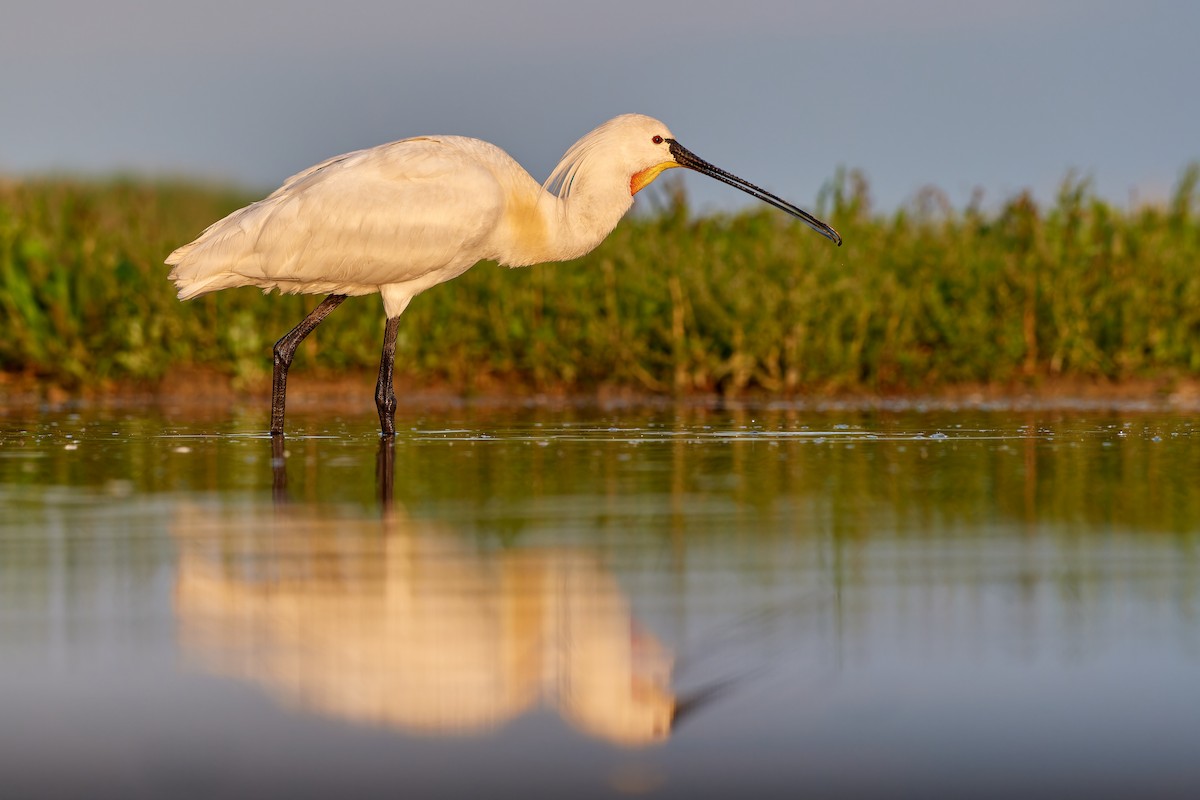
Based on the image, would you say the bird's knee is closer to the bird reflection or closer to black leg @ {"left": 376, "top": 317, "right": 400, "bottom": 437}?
black leg @ {"left": 376, "top": 317, "right": 400, "bottom": 437}

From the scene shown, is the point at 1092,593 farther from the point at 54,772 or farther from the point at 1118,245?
the point at 1118,245

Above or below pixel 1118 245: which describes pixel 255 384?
below

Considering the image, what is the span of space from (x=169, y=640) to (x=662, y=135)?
24.9 ft

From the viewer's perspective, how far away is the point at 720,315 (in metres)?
13.1

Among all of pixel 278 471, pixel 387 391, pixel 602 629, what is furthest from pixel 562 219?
pixel 602 629

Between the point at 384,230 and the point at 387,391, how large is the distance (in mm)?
903

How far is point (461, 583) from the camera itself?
468cm

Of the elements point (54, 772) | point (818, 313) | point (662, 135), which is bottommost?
point (54, 772)

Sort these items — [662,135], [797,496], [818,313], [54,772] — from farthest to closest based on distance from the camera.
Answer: [818,313] → [662,135] → [797,496] → [54,772]

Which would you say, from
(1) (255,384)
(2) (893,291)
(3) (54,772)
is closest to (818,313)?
(2) (893,291)

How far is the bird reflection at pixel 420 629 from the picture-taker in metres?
3.40

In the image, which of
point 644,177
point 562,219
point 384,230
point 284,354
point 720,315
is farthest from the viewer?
point 720,315

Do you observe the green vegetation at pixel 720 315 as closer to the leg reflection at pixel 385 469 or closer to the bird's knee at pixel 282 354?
the bird's knee at pixel 282 354

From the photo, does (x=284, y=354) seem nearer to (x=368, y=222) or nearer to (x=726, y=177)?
(x=368, y=222)
